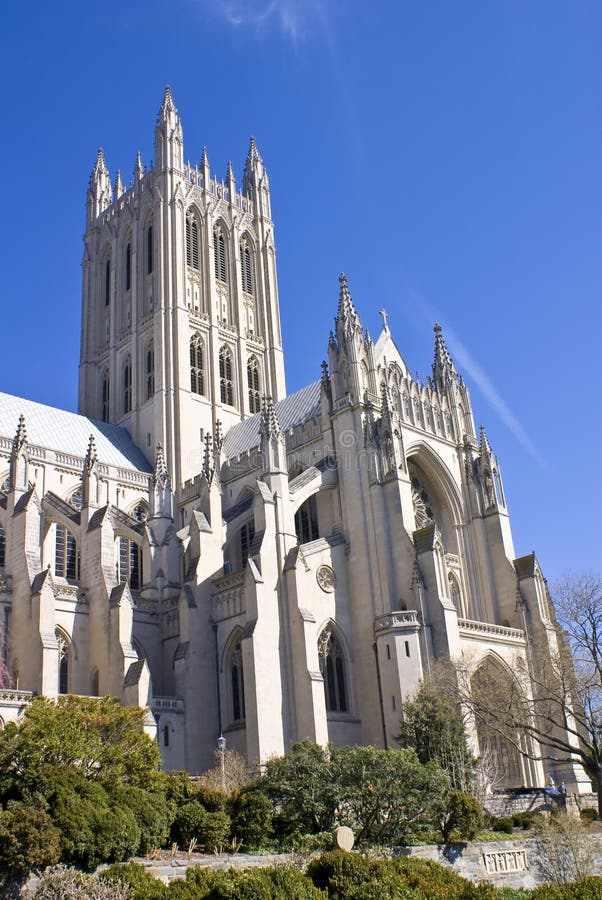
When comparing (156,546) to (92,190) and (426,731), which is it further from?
(92,190)

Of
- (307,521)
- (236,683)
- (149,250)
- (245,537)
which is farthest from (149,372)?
(236,683)

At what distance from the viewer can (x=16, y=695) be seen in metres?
33.6

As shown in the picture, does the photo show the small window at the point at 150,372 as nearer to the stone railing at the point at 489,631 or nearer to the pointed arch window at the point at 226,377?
the pointed arch window at the point at 226,377

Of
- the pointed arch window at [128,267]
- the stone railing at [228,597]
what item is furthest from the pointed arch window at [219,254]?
the stone railing at [228,597]

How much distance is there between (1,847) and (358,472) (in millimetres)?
26251

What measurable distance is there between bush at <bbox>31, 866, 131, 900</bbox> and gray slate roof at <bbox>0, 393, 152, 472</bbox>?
3369 cm

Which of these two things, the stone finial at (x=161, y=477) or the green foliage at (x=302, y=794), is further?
the stone finial at (x=161, y=477)

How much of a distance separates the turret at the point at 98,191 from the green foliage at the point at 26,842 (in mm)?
57439

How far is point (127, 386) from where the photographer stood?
61219 mm

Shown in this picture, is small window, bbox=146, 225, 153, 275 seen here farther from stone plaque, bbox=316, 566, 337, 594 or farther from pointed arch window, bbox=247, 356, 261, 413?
stone plaque, bbox=316, 566, 337, 594

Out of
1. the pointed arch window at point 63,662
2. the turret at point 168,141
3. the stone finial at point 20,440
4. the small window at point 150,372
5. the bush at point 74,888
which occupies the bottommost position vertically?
the bush at point 74,888

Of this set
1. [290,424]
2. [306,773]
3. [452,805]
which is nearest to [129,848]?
[306,773]

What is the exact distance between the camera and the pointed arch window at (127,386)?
60531mm

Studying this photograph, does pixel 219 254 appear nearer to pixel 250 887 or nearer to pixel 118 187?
pixel 118 187
